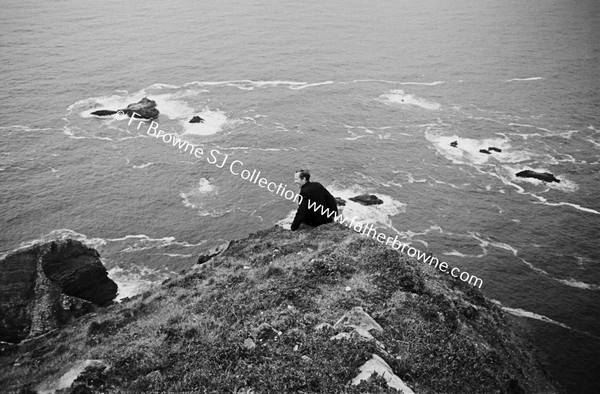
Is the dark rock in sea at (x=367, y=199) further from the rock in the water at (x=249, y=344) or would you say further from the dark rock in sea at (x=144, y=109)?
the dark rock in sea at (x=144, y=109)

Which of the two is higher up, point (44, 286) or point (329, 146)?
point (44, 286)

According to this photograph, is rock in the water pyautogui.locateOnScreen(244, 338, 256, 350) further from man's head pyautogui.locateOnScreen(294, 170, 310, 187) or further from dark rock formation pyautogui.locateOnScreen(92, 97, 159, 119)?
dark rock formation pyautogui.locateOnScreen(92, 97, 159, 119)

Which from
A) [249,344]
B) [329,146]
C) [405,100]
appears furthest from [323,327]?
[405,100]

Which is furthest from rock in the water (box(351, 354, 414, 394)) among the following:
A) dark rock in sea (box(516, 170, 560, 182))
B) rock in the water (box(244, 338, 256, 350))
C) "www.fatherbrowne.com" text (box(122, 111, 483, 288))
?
dark rock in sea (box(516, 170, 560, 182))

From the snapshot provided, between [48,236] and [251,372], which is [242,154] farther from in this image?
[251,372]

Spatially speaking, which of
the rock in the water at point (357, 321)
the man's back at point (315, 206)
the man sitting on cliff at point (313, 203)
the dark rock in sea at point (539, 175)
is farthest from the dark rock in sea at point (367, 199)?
the rock in the water at point (357, 321)

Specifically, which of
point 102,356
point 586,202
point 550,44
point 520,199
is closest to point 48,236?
point 102,356

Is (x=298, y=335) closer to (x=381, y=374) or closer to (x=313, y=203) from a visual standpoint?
(x=381, y=374)
